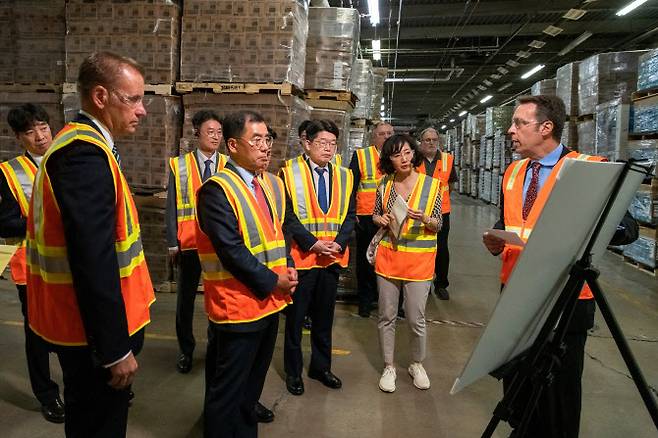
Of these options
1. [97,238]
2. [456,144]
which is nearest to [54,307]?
[97,238]

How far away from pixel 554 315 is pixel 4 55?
695cm

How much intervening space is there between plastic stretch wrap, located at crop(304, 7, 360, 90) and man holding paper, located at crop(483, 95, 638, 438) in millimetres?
3506

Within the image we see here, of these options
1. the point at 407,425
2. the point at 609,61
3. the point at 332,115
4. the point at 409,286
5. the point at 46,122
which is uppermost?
the point at 609,61

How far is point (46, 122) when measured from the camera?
10.3 feet

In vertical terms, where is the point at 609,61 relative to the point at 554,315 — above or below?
above

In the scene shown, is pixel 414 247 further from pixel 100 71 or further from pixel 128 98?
pixel 100 71

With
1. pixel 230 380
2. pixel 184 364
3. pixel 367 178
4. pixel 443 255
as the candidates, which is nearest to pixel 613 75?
pixel 443 255

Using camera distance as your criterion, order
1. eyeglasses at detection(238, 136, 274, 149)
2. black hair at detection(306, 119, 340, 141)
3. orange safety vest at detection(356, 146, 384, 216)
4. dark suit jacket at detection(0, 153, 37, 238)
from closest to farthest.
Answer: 1. eyeglasses at detection(238, 136, 274, 149)
2. dark suit jacket at detection(0, 153, 37, 238)
3. black hair at detection(306, 119, 340, 141)
4. orange safety vest at detection(356, 146, 384, 216)

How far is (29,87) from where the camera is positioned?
18.5 feet

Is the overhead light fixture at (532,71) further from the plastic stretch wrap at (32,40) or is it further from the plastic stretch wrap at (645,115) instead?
the plastic stretch wrap at (32,40)

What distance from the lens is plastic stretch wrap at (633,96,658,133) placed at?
6.90m

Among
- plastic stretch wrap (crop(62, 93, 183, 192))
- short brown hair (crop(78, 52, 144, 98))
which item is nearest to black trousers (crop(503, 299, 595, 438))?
short brown hair (crop(78, 52, 144, 98))

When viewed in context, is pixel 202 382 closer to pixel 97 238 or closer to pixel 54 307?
pixel 54 307

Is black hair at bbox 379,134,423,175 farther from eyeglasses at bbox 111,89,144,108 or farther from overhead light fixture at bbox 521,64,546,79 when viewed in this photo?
overhead light fixture at bbox 521,64,546,79
